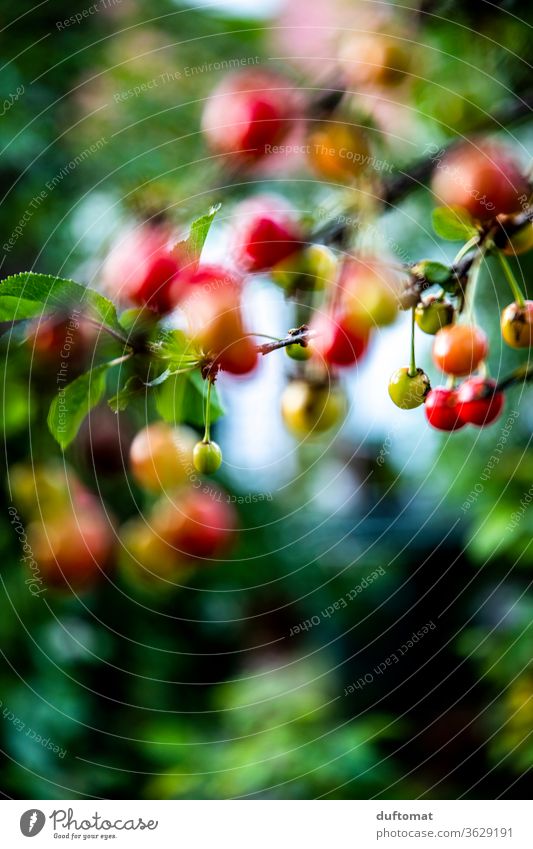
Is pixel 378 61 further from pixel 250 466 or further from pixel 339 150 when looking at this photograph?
pixel 250 466

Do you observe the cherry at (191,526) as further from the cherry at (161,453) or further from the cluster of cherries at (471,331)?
the cluster of cherries at (471,331)

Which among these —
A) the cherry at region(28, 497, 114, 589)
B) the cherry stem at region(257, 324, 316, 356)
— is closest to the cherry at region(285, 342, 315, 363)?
the cherry stem at region(257, 324, 316, 356)

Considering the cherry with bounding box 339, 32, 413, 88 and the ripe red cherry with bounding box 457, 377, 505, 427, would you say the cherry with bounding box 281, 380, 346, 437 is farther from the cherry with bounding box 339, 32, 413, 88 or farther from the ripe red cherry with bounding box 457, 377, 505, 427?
the cherry with bounding box 339, 32, 413, 88

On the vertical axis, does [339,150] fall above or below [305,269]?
above

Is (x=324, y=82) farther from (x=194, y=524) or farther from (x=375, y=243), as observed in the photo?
(x=194, y=524)

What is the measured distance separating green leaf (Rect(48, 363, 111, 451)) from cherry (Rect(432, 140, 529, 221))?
16 cm

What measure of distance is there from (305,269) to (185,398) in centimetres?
7

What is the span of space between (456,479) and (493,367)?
0.41ft

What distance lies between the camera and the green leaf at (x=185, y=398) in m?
0.33

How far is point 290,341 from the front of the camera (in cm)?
29

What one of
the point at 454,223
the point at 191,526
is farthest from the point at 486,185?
the point at 191,526
